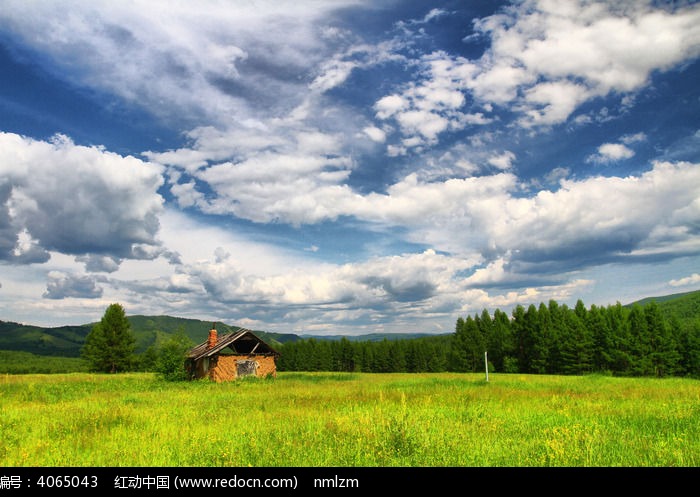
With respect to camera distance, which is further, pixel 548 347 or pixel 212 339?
pixel 548 347

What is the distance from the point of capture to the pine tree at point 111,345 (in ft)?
186

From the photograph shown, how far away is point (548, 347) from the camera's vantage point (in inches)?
2635

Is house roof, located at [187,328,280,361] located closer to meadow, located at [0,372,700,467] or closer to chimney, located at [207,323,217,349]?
chimney, located at [207,323,217,349]

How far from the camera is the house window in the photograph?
35.4m

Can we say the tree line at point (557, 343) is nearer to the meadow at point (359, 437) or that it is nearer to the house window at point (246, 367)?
the house window at point (246, 367)

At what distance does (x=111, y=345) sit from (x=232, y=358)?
3431 cm

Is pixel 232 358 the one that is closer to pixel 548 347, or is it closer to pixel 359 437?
pixel 359 437
